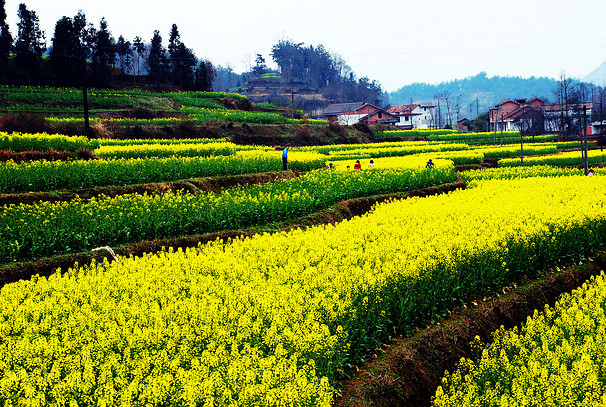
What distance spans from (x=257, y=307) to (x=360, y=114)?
92753 millimetres

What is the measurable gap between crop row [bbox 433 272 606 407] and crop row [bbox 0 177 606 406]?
155 centimetres

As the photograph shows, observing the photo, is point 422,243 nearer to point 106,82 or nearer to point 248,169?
point 248,169

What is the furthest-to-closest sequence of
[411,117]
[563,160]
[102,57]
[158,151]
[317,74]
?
[317,74]
[411,117]
[102,57]
[563,160]
[158,151]

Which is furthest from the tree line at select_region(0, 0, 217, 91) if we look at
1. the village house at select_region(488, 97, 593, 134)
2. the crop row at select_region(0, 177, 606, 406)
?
the village house at select_region(488, 97, 593, 134)

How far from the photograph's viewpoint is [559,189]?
63.2ft

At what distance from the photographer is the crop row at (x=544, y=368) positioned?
5.78 metres

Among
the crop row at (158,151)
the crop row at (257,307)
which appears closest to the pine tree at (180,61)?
the crop row at (158,151)

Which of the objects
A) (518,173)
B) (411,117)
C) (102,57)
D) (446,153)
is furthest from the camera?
(411,117)

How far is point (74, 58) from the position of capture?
58625 mm

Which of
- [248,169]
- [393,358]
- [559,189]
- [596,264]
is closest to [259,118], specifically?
[248,169]

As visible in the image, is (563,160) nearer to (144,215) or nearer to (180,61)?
(144,215)

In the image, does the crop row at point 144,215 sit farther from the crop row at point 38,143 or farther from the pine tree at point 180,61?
the pine tree at point 180,61

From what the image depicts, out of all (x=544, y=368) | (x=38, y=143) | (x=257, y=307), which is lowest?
(x=544, y=368)

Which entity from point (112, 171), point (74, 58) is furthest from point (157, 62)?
point (112, 171)
